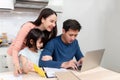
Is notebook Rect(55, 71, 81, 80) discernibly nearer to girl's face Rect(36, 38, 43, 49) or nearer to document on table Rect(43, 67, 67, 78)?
document on table Rect(43, 67, 67, 78)

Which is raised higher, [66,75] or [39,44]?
[39,44]

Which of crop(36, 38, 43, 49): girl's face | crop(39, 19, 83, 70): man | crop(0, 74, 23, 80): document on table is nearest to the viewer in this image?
crop(0, 74, 23, 80): document on table

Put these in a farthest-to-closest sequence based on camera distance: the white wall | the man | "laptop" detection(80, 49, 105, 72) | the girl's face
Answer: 1. the white wall
2. the man
3. the girl's face
4. "laptop" detection(80, 49, 105, 72)

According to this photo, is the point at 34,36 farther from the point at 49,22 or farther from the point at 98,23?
the point at 98,23

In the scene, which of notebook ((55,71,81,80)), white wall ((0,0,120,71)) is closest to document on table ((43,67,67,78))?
notebook ((55,71,81,80))

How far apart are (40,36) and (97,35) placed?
1.85 m

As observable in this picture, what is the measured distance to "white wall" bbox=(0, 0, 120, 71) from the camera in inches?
119

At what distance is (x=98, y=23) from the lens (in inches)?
126

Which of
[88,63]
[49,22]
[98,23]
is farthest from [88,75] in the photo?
[98,23]

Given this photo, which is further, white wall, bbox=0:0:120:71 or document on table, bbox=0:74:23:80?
white wall, bbox=0:0:120:71

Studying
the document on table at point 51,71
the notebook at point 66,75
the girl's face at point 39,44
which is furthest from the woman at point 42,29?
the notebook at point 66,75

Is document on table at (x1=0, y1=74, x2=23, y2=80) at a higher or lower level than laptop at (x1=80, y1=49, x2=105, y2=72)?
lower

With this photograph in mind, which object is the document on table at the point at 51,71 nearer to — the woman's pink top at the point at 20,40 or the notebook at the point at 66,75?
the notebook at the point at 66,75

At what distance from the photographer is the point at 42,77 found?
1.32 meters
